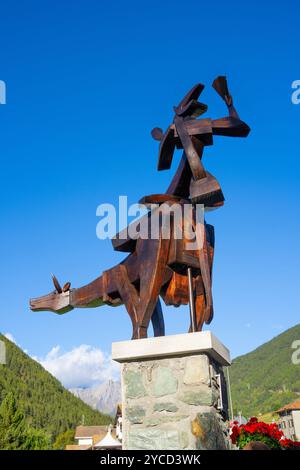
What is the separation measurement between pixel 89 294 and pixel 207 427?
2.35 metres

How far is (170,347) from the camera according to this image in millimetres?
4227

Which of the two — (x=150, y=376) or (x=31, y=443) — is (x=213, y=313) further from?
(x=31, y=443)

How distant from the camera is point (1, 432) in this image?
28.2 metres

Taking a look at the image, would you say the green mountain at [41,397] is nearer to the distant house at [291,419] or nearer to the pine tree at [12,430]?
the pine tree at [12,430]

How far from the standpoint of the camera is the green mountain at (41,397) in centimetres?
5500

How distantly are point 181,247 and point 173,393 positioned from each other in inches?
54.7

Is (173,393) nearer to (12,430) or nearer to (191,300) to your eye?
(191,300)

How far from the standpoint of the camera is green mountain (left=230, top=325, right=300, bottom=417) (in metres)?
68.5

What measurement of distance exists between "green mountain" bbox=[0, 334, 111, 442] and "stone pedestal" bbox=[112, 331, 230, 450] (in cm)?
4970

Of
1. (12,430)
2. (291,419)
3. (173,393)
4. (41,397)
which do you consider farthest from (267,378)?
(173,393)

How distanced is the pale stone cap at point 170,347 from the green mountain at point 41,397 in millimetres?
49659

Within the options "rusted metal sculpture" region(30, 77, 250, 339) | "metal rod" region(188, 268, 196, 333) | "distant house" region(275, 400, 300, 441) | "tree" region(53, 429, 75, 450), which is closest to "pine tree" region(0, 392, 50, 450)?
"tree" region(53, 429, 75, 450)

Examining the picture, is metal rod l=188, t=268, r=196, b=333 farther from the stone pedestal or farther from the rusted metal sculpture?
the stone pedestal
